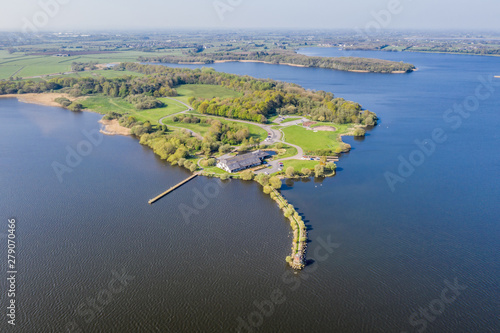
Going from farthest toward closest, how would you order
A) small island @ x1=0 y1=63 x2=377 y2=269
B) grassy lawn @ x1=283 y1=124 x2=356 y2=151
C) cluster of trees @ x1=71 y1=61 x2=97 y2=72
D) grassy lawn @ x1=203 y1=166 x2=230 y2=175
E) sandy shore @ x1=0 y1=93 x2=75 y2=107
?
cluster of trees @ x1=71 y1=61 x2=97 y2=72
sandy shore @ x1=0 y1=93 x2=75 y2=107
grassy lawn @ x1=283 y1=124 x2=356 y2=151
small island @ x1=0 y1=63 x2=377 y2=269
grassy lawn @ x1=203 y1=166 x2=230 y2=175

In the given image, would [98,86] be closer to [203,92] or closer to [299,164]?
[203,92]

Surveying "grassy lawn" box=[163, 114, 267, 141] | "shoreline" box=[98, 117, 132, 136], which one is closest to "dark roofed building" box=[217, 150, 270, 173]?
"grassy lawn" box=[163, 114, 267, 141]

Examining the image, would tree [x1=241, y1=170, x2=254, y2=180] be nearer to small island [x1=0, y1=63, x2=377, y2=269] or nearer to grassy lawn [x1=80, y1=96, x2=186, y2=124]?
small island [x1=0, y1=63, x2=377, y2=269]

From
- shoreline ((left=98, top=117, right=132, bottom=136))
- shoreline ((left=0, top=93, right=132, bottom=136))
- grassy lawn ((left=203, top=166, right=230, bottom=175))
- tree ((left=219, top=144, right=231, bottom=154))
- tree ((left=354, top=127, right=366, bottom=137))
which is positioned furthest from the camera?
shoreline ((left=0, top=93, right=132, bottom=136))

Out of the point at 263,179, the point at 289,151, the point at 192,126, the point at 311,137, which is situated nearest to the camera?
the point at 263,179

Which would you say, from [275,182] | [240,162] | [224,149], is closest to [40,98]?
[224,149]

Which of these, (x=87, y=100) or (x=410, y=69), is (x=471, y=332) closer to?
(x=87, y=100)

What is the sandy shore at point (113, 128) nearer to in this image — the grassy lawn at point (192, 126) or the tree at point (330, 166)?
the grassy lawn at point (192, 126)
